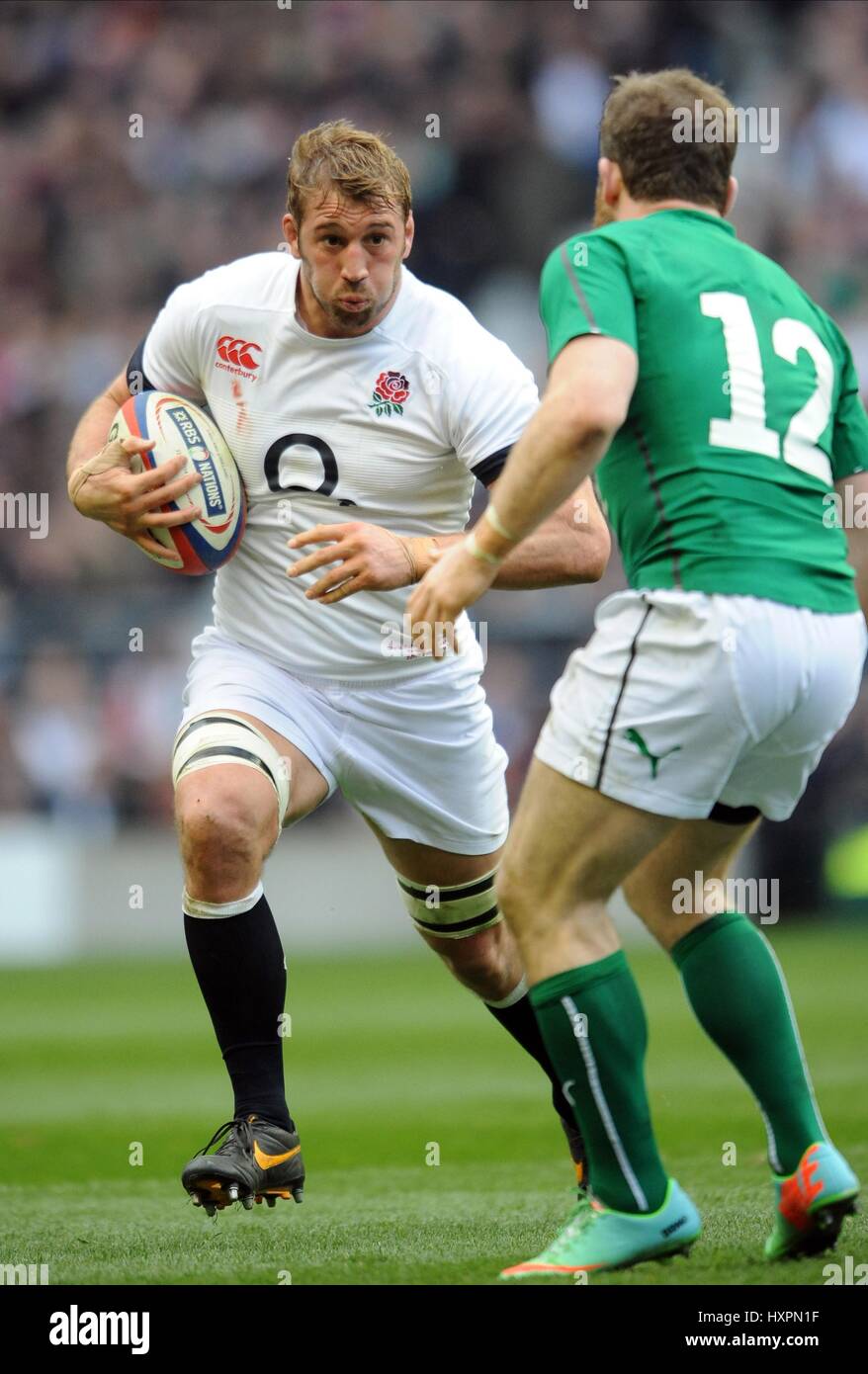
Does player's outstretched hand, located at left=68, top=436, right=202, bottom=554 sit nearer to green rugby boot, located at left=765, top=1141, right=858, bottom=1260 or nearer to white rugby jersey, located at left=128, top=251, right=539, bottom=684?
white rugby jersey, located at left=128, top=251, right=539, bottom=684

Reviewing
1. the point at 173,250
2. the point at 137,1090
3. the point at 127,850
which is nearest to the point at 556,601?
the point at 127,850

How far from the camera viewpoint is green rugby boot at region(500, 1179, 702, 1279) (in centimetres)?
382

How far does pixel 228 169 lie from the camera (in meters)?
17.0

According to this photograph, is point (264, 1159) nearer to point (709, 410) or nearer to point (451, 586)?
point (451, 586)

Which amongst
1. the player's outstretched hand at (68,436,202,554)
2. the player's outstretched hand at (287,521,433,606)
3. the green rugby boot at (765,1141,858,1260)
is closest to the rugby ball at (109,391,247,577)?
the player's outstretched hand at (68,436,202,554)

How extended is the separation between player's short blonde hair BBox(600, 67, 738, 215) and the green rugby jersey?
0.27 ft

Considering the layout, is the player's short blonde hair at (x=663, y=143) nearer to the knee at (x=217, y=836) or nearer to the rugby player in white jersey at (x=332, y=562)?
the rugby player in white jersey at (x=332, y=562)

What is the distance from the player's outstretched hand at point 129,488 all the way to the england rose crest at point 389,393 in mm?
538

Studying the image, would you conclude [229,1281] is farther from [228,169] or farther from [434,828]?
[228,169]

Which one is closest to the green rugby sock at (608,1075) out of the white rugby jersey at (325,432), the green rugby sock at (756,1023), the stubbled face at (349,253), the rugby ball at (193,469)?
the green rugby sock at (756,1023)

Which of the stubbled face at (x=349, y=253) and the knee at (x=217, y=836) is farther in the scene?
the stubbled face at (x=349, y=253)

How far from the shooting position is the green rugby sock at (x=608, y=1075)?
152 inches

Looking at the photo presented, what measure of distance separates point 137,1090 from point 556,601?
695 centimetres

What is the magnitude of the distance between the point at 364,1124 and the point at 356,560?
12.1ft
